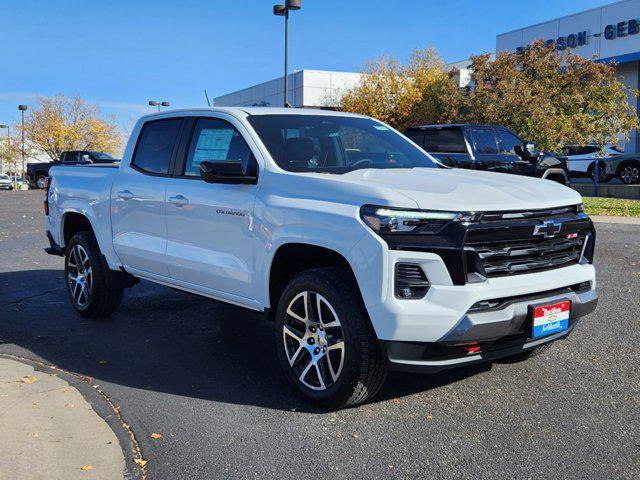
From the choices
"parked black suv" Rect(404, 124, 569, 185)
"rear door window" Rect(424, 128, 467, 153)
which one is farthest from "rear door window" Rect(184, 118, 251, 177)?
"rear door window" Rect(424, 128, 467, 153)

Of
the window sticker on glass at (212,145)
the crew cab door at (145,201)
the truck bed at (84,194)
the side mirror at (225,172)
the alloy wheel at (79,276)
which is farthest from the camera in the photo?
the alloy wheel at (79,276)

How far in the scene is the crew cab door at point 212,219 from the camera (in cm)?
445

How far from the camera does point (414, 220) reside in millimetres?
3516

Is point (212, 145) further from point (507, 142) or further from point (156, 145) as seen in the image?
point (507, 142)

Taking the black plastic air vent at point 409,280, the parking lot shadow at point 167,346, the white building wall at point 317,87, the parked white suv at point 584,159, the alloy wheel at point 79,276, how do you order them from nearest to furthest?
the black plastic air vent at point 409,280 < the parking lot shadow at point 167,346 < the alloy wheel at point 79,276 < the parked white suv at point 584,159 < the white building wall at point 317,87

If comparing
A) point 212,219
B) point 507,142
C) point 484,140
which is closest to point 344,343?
point 212,219

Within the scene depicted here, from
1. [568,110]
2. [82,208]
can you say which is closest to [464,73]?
[568,110]

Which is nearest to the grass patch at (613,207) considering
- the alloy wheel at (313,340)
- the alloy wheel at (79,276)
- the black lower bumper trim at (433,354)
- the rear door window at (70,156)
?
the alloy wheel at (79,276)

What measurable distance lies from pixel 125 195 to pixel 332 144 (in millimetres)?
1958

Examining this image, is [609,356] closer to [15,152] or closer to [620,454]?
[620,454]

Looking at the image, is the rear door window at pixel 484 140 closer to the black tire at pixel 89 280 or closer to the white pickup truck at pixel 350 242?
the white pickup truck at pixel 350 242

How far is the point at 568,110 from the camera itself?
22109 millimetres

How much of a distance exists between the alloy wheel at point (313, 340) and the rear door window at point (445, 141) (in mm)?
8939

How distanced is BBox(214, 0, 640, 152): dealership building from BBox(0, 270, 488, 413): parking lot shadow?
2537 cm
